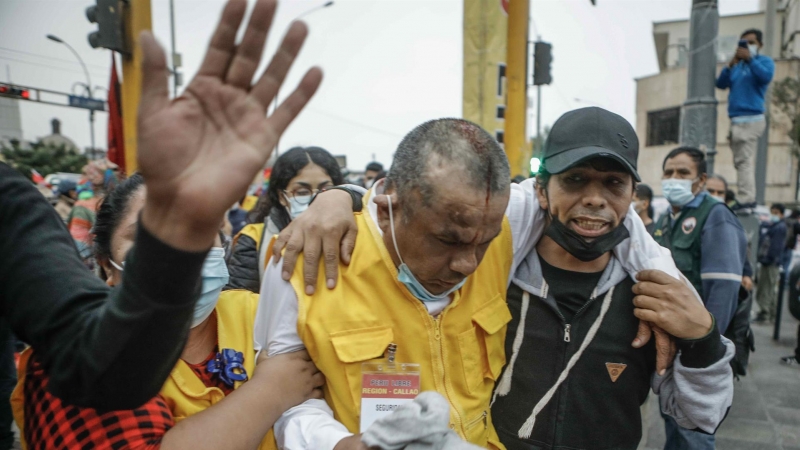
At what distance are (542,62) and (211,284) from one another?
19.8ft

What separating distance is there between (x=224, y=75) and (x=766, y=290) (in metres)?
10.0

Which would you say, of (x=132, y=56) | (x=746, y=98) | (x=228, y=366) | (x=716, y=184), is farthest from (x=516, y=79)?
(x=228, y=366)

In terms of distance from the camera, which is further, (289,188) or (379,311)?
(289,188)

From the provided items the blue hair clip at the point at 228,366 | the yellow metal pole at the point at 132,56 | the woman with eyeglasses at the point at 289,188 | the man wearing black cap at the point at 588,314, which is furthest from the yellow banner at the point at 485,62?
the blue hair clip at the point at 228,366

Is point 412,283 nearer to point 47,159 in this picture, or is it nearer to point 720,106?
point 720,106

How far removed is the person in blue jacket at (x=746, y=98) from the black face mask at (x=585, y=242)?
228 inches

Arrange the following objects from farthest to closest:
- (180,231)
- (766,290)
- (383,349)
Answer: (766,290) → (383,349) → (180,231)

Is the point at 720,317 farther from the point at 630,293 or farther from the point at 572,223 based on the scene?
the point at 572,223

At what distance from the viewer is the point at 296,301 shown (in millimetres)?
1549

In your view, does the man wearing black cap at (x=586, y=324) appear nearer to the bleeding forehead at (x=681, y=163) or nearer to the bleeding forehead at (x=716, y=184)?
the bleeding forehead at (x=681, y=163)

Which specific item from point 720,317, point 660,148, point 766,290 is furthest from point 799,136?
point 720,317

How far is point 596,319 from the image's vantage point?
5.82ft

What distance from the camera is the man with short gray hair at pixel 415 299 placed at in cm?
148

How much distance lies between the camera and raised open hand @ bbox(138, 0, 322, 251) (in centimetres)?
83
